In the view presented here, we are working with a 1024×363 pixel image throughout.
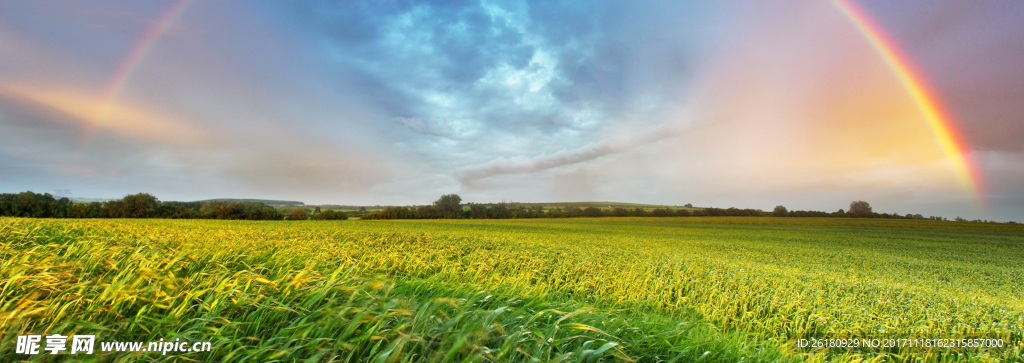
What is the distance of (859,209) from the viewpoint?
79.1 meters

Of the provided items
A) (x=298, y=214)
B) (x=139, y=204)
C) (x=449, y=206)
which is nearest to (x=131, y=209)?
(x=139, y=204)

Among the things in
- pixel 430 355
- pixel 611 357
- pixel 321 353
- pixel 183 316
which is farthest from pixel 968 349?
pixel 183 316

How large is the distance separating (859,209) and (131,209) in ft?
434

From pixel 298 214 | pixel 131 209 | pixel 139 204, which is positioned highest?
pixel 139 204

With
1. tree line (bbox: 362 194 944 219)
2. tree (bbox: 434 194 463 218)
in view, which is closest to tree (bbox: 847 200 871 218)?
tree line (bbox: 362 194 944 219)

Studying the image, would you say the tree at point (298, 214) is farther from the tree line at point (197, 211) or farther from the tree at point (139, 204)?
the tree at point (139, 204)

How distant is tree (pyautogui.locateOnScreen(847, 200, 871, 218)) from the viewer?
7525 centimetres

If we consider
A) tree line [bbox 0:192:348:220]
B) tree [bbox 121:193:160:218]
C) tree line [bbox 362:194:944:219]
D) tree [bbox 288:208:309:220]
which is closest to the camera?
tree line [bbox 0:192:348:220]

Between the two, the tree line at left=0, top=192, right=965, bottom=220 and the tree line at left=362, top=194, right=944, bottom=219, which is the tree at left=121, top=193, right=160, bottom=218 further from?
the tree line at left=362, top=194, right=944, bottom=219

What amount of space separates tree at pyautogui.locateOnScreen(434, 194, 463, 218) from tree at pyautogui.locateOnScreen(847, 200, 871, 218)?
84439mm

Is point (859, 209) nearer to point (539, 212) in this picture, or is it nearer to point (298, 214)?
point (539, 212)

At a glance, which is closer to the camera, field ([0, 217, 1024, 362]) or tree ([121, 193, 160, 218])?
field ([0, 217, 1024, 362])

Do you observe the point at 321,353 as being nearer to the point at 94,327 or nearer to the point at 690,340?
the point at 94,327

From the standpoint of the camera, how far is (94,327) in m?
2.47
